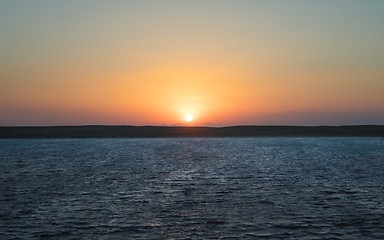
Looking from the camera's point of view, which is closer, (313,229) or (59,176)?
(313,229)

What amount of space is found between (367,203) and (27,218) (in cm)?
1957

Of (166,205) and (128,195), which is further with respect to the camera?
(128,195)

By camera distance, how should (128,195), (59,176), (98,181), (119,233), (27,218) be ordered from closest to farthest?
1. (119,233)
2. (27,218)
3. (128,195)
4. (98,181)
5. (59,176)

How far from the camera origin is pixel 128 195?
34094 mm

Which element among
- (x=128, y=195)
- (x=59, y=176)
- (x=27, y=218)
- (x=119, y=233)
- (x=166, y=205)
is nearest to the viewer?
(x=119, y=233)

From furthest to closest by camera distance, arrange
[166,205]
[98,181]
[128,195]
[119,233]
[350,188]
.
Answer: [98,181] < [350,188] < [128,195] < [166,205] < [119,233]

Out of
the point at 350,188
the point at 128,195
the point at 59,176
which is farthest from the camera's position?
the point at 59,176

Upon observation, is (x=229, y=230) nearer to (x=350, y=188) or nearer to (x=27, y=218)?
(x=27, y=218)

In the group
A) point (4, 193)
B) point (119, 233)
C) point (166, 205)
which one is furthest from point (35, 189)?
point (119, 233)

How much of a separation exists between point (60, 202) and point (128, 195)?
496cm

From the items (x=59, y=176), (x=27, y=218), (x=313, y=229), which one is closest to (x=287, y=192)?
(x=313, y=229)

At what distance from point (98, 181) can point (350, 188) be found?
20.9 meters

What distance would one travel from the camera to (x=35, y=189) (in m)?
37.6

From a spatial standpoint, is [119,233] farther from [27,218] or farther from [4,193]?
[4,193]
